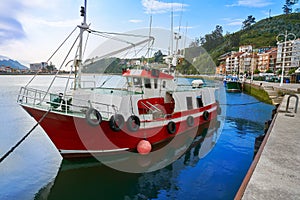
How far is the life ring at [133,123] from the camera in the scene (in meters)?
8.15

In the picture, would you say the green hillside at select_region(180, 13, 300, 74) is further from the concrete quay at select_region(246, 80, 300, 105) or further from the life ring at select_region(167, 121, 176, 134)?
the life ring at select_region(167, 121, 176, 134)

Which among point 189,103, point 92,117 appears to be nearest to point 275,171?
point 92,117

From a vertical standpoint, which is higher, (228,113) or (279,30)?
(279,30)

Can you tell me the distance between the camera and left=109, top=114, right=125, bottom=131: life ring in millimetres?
7730

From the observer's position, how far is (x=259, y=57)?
82188 mm

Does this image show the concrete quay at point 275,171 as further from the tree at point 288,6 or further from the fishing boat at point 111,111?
the tree at point 288,6

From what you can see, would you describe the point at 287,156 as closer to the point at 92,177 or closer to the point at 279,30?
the point at 92,177

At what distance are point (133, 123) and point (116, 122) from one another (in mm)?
806

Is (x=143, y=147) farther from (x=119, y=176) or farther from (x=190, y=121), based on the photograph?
(x=190, y=121)

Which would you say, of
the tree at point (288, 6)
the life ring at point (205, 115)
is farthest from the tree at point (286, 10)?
the life ring at point (205, 115)

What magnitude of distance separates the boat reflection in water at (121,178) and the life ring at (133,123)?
4.71 ft

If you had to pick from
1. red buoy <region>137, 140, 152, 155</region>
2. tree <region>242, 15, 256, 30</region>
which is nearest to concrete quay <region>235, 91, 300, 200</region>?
red buoy <region>137, 140, 152, 155</region>

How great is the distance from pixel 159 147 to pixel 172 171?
2104 millimetres

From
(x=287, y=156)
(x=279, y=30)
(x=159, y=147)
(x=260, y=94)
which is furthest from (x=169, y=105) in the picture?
(x=279, y=30)
